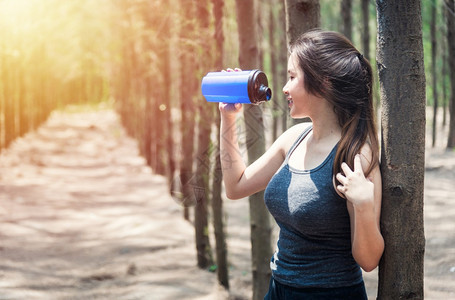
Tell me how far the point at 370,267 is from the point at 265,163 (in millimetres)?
625

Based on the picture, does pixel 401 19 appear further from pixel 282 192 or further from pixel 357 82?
pixel 282 192

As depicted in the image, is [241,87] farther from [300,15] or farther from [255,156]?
[255,156]

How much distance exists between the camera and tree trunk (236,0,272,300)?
16.1 ft

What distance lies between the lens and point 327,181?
2.02 metres

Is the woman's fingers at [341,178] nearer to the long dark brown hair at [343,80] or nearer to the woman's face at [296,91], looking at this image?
the long dark brown hair at [343,80]

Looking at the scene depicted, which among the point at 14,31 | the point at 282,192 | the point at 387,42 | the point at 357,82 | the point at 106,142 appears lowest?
the point at 106,142

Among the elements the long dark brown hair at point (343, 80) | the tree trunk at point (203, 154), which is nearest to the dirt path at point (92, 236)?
the tree trunk at point (203, 154)

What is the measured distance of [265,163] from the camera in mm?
2402

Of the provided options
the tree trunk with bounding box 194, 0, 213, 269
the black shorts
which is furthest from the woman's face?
the tree trunk with bounding box 194, 0, 213, 269

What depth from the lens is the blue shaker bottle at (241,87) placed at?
2213mm

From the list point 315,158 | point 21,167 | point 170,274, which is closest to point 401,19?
point 315,158

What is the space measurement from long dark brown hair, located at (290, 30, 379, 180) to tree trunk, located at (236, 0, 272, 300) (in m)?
2.74

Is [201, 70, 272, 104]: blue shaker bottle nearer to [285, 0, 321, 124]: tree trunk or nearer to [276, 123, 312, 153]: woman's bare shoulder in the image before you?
[276, 123, 312, 153]: woman's bare shoulder

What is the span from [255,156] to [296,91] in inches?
114
